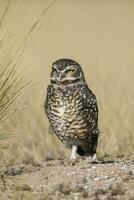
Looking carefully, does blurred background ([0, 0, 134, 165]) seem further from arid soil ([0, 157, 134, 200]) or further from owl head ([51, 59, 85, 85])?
arid soil ([0, 157, 134, 200])

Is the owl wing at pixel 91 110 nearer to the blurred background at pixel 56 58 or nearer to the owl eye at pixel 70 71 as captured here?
the owl eye at pixel 70 71

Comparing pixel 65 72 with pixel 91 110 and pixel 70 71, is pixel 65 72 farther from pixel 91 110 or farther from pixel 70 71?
pixel 91 110

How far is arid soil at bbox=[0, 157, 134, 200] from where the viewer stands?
8094 millimetres

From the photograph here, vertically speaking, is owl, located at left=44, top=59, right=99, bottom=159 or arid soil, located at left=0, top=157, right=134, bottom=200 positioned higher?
owl, located at left=44, top=59, right=99, bottom=159

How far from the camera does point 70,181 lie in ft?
28.0

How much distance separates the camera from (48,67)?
17.5m

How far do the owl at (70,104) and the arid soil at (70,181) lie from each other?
12.8 inches

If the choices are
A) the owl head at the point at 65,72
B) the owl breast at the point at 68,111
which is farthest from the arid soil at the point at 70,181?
the owl head at the point at 65,72

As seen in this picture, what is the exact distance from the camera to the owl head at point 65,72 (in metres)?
9.31

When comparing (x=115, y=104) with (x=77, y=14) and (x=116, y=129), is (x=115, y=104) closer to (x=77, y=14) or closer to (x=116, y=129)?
(x=116, y=129)

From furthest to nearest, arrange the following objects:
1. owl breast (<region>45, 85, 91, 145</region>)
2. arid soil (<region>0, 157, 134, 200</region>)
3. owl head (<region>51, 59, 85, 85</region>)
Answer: owl head (<region>51, 59, 85, 85</region>) < owl breast (<region>45, 85, 91, 145</region>) < arid soil (<region>0, 157, 134, 200</region>)

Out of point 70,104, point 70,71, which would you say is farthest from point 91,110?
point 70,71

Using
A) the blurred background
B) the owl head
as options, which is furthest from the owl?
the blurred background

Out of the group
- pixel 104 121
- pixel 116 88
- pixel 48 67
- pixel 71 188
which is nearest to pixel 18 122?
pixel 104 121
